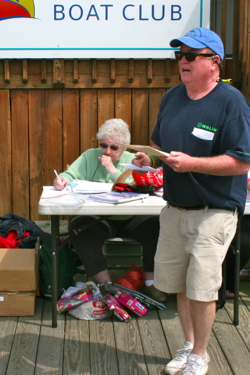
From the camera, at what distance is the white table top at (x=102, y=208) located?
3.10 m

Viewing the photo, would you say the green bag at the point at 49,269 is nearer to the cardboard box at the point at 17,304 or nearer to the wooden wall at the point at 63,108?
the cardboard box at the point at 17,304

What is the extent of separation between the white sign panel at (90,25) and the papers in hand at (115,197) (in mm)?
1646

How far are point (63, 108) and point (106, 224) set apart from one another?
1.43 m

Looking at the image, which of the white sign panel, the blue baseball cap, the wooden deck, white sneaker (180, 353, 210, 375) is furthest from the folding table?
the white sign panel

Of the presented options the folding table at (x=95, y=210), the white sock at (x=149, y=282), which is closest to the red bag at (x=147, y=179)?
the folding table at (x=95, y=210)

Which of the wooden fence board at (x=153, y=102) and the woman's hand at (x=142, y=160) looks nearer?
the woman's hand at (x=142, y=160)

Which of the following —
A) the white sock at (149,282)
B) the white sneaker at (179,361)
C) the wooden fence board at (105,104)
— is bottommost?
the white sneaker at (179,361)

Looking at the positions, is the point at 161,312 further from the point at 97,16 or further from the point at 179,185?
the point at 97,16

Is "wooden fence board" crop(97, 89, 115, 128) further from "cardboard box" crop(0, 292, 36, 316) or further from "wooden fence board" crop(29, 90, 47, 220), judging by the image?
"cardboard box" crop(0, 292, 36, 316)

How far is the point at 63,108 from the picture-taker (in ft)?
15.0

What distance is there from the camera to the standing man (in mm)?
2295

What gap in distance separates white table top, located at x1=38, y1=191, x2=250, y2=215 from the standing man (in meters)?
0.59

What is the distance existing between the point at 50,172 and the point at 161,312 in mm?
1839

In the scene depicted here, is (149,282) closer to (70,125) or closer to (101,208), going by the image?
(101,208)
